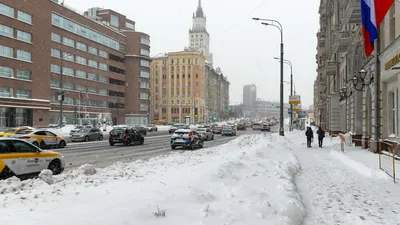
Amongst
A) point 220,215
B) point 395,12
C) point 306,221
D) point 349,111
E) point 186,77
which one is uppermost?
point 186,77

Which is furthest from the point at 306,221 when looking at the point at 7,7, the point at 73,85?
the point at 73,85

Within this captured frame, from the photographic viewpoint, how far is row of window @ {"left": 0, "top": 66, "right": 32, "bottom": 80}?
2048 inches

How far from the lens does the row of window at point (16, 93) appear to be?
→ 5178cm

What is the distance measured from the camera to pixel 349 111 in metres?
29.2

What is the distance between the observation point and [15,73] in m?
54.0

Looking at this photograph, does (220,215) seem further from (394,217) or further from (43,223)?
(394,217)

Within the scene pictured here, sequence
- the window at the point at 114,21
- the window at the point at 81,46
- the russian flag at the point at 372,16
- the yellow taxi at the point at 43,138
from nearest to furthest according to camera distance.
→ 1. the russian flag at the point at 372,16
2. the yellow taxi at the point at 43,138
3. the window at the point at 81,46
4. the window at the point at 114,21

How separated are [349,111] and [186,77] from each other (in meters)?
112

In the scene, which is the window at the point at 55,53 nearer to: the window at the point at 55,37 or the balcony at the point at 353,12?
the window at the point at 55,37

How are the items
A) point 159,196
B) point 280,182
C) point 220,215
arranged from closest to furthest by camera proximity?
1. point 220,215
2. point 159,196
3. point 280,182

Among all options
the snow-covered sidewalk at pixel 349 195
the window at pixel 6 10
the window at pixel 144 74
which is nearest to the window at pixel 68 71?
the window at pixel 6 10

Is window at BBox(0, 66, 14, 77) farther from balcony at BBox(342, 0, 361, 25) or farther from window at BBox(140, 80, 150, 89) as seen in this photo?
balcony at BBox(342, 0, 361, 25)

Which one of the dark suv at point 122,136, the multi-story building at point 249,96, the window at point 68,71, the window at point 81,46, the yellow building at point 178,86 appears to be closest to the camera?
the dark suv at point 122,136

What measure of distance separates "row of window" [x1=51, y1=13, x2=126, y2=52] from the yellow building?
48106mm
